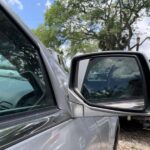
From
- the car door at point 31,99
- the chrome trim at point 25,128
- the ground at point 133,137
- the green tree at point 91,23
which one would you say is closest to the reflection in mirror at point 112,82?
the car door at point 31,99

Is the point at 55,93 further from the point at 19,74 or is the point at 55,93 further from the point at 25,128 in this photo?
the point at 25,128

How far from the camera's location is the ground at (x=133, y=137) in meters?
8.13

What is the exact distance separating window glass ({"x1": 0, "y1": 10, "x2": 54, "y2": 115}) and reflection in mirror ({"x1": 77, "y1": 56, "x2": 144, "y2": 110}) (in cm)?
39

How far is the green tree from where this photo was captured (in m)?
36.1

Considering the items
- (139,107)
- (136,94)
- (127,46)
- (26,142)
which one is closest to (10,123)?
(26,142)

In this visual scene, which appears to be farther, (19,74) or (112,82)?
(112,82)

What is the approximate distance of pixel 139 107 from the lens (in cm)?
228

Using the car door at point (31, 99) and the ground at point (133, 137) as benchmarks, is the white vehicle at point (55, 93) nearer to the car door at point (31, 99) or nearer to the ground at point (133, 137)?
the car door at point (31, 99)

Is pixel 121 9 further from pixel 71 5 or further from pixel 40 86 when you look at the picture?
pixel 40 86

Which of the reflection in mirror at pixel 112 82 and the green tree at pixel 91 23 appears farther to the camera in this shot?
the green tree at pixel 91 23

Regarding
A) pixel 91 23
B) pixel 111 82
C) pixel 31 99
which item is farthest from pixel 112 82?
pixel 91 23

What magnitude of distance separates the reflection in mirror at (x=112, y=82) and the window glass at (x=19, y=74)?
0.39 metres

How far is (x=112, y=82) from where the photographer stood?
8.55 feet

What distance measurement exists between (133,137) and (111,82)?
683 centimetres
